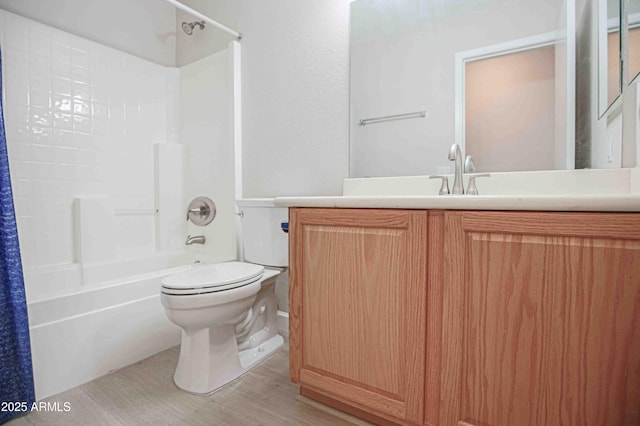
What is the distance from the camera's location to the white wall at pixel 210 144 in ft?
7.32

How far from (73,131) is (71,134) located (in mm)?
22

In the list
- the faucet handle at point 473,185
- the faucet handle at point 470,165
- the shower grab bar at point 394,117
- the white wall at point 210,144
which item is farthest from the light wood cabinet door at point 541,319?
the white wall at point 210,144

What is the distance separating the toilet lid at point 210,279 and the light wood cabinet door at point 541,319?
0.86 metres

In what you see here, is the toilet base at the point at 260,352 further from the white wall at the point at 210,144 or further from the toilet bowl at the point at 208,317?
the white wall at the point at 210,144

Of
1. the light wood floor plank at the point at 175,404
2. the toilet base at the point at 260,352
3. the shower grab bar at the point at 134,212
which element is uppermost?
the shower grab bar at the point at 134,212

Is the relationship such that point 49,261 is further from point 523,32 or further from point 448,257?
point 523,32

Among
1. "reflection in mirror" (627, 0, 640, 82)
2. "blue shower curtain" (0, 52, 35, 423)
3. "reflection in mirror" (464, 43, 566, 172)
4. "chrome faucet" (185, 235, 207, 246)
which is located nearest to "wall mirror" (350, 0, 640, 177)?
"reflection in mirror" (464, 43, 566, 172)

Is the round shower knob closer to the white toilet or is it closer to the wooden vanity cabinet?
the white toilet

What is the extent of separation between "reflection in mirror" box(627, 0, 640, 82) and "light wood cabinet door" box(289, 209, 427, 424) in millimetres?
799

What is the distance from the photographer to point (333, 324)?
1121mm

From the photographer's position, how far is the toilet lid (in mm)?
1277

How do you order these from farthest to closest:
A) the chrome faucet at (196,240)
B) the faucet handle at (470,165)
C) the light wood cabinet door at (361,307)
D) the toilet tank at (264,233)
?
1. the chrome faucet at (196,240)
2. the toilet tank at (264,233)
3. the faucet handle at (470,165)
4. the light wood cabinet door at (361,307)

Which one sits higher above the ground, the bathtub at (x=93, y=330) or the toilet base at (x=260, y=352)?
the bathtub at (x=93, y=330)

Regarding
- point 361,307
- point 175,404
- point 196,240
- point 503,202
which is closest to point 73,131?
point 196,240
